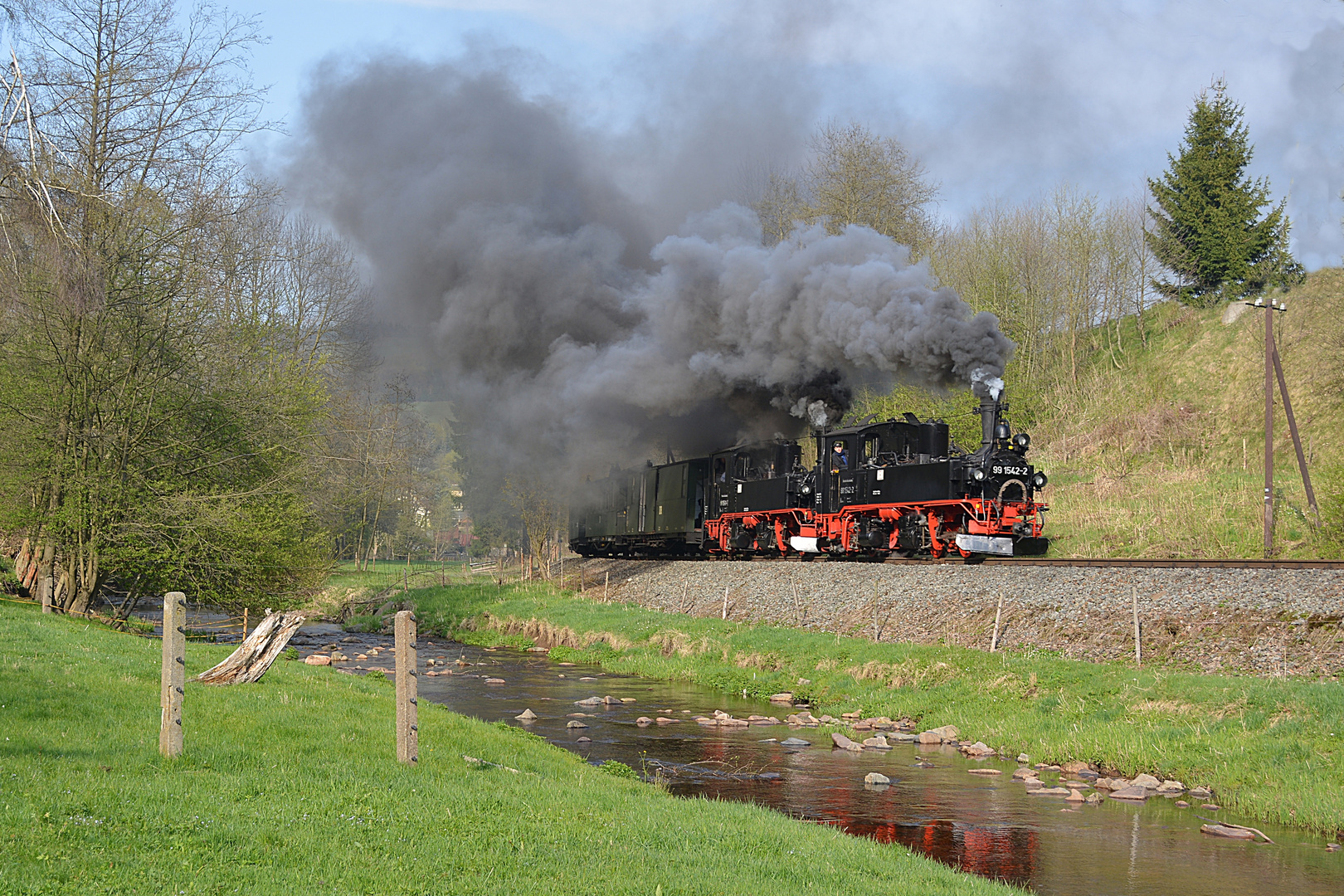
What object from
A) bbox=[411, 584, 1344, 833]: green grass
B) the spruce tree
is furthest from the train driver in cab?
the spruce tree

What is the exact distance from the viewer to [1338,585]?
1475 cm

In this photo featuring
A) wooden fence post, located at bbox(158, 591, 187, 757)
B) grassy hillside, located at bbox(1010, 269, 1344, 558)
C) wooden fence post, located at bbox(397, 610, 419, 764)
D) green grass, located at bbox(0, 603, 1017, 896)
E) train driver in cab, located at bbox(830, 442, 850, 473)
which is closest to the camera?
green grass, located at bbox(0, 603, 1017, 896)

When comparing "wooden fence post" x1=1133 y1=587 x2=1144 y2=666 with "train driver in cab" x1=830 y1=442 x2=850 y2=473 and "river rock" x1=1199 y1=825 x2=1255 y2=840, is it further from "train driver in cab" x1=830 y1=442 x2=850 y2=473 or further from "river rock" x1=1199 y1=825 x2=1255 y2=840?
"train driver in cab" x1=830 y1=442 x2=850 y2=473

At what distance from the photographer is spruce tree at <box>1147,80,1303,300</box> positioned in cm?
4881

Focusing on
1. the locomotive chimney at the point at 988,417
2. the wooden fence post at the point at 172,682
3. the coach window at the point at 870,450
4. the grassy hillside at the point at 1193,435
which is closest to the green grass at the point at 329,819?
the wooden fence post at the point at 172,682

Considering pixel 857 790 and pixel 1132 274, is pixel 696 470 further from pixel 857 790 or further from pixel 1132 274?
pixel 1132 274

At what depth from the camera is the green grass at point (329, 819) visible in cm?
558

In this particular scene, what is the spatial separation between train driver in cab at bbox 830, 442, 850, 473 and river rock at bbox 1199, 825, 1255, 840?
14269 mm

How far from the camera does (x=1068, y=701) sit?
46.4 ft

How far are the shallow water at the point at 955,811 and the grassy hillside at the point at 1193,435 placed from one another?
1459 cm

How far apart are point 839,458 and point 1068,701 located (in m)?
10.8

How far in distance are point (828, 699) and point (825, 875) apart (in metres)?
10.7

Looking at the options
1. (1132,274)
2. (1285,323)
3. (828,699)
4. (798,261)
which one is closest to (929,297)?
(798,261)

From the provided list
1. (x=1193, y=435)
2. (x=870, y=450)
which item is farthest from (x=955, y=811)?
(x=1193, y=435)
